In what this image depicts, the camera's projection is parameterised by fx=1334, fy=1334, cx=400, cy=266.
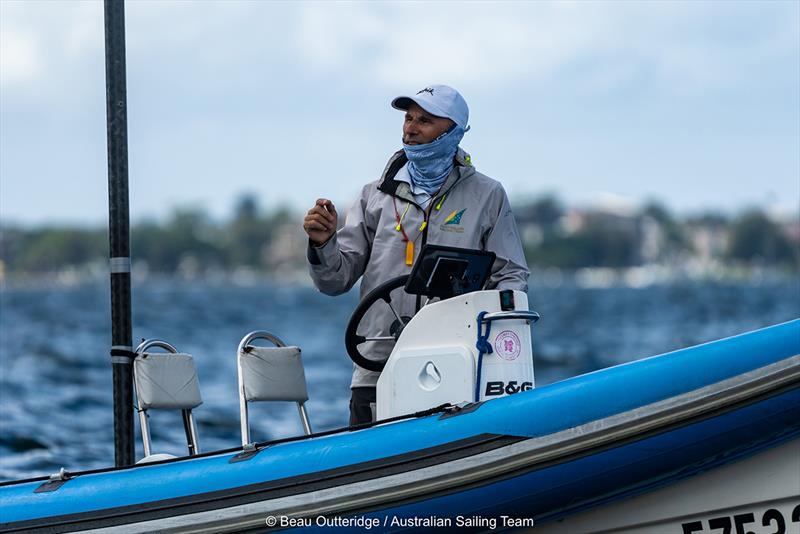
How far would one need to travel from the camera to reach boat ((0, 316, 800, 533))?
164 inches

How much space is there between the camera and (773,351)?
13.6 ft

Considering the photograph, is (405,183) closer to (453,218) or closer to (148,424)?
(453,218)

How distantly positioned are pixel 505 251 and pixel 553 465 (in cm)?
101

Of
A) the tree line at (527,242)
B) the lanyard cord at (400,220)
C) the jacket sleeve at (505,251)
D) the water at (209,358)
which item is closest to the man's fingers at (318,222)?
the lanyard cord at (400,220)

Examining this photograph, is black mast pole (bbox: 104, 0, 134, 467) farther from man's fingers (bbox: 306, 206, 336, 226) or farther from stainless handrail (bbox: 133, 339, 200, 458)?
man's fingers (bbox: 306, 206, 336, 226)

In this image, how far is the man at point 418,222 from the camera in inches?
193

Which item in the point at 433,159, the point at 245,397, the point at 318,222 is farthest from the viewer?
the point at 245,397

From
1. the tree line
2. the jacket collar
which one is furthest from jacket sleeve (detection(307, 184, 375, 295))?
the tree line

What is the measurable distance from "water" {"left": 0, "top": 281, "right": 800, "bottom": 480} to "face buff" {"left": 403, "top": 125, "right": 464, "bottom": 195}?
5312 mm

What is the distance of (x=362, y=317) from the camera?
490 cm

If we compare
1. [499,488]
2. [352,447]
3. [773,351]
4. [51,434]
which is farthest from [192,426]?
[51,434]

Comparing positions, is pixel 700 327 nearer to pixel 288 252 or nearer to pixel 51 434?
pixel 51 434

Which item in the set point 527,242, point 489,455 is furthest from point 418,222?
point 527,242

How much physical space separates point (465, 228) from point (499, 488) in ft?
3.49
